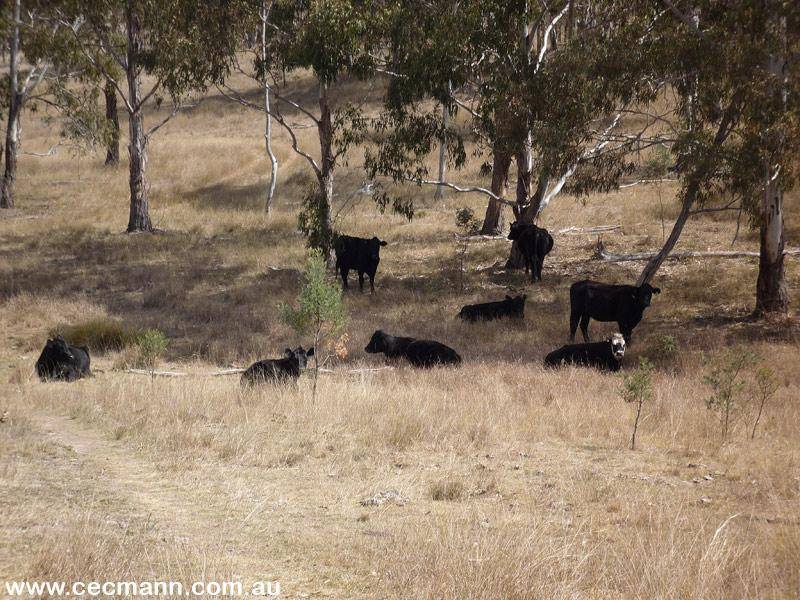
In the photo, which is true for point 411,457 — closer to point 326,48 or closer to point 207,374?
point 207,374

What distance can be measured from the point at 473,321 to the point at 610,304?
3.17 m

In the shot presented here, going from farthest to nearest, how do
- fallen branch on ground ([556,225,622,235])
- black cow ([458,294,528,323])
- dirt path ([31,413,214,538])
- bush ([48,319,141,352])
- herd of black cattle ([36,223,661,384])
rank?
fallen branch on ground ([556,225,622,235]) → black cow ([458,294,528,323]) → bush ([48,319,141,352]) → herd of black cattle ([36,223,661,384]) → dirt path ([31,413,214,538])

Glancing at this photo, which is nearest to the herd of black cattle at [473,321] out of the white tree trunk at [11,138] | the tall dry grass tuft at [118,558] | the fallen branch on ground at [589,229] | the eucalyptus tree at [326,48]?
the eucalyptus tree at [326,48]

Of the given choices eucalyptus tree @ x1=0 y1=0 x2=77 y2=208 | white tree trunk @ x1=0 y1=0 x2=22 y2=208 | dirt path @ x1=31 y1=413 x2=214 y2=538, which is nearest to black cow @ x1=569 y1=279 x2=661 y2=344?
dirt path @ x1=31 y1=413 x2=214 y2=538

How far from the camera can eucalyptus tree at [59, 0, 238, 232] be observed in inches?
990

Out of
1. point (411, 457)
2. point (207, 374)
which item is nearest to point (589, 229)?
point (207, 374)

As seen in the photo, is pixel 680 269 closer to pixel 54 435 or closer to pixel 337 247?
pixel 337 247

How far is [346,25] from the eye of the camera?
21781 millimetres

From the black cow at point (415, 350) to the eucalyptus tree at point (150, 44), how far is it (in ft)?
41.7

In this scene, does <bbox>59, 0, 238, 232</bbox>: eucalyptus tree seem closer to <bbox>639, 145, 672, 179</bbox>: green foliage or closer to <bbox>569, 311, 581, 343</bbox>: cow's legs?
<bbox>569, 311, 581, 343</bbox>: cow's legs

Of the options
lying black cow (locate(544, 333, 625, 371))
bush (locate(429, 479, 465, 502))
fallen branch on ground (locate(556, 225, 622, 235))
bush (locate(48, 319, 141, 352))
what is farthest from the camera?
fallen branch on ground (locate(556, 225, 622, 235))

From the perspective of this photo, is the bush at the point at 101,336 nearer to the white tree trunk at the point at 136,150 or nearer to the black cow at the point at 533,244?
the black cow at the point at 533,244

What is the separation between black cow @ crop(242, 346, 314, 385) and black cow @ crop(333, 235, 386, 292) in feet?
28.0

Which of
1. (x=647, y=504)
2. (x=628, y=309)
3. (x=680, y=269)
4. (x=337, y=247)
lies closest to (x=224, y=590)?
(x=647, y=504)
